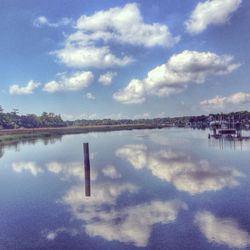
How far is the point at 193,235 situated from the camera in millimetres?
18375

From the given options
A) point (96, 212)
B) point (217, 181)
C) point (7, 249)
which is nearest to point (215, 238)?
point (96, 212)

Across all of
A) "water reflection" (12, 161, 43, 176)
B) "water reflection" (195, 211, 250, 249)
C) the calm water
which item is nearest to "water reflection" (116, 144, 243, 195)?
the calm water

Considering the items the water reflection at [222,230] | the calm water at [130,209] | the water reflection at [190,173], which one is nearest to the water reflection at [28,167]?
the calm water at [130,209]

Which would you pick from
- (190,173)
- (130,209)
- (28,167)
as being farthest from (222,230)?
(28,167)

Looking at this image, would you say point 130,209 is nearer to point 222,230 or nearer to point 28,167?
point 222,230

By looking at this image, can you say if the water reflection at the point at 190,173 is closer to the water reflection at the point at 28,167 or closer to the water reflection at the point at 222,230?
the water reflection at the point at 222,230

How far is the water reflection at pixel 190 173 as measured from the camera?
102 feet

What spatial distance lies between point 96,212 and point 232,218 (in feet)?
30.7

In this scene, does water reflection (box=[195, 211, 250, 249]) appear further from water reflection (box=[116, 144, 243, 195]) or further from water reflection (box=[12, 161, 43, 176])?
water reflection (box=[12, 161, 43, 176])

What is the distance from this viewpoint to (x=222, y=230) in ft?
62.4

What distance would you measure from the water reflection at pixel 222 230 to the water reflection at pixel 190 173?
751 cm

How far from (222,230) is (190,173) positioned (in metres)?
19.2

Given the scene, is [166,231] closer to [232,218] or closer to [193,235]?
[193,235]

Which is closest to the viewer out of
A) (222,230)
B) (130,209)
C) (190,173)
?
(222,230)
